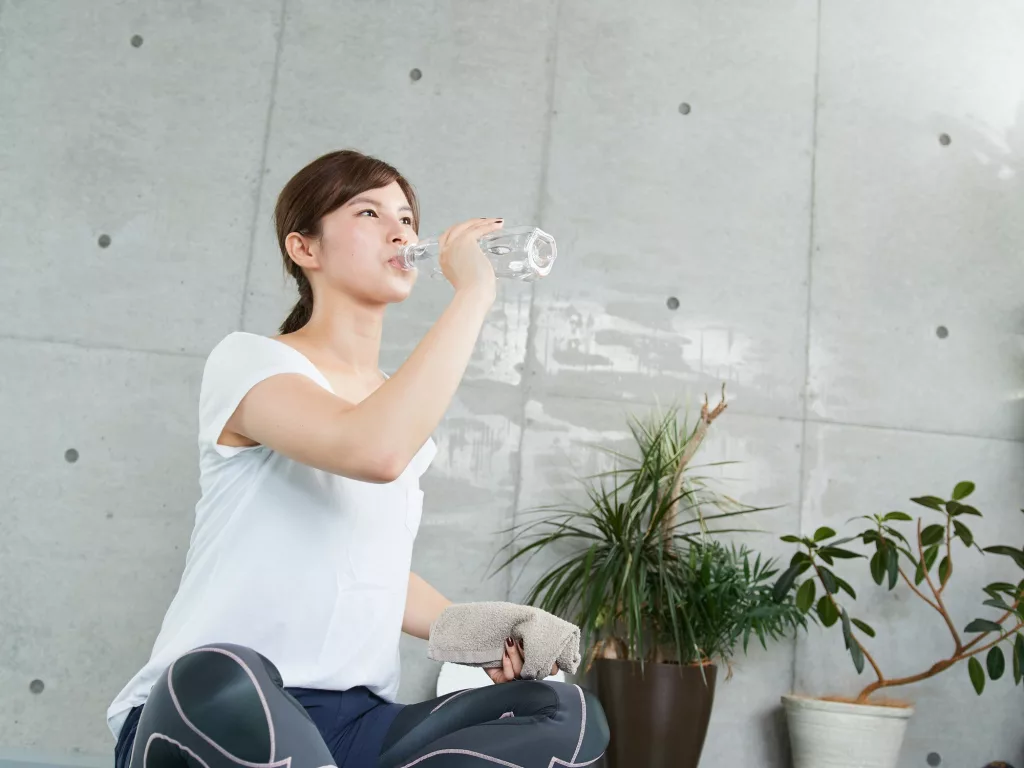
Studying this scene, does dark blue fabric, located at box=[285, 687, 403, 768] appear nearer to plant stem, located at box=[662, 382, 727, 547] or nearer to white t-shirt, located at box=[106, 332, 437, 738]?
white t-shirt, located at box=[106, 332, 437, 738]

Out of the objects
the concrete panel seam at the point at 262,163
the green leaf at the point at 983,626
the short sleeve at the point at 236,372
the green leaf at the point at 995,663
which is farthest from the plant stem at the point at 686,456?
the short sleeve at the point at 236,372

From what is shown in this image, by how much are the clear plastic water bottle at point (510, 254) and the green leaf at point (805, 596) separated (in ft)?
5.92

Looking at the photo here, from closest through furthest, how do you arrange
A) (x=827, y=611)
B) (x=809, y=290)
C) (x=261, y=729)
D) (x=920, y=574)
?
(x=261, y=729)
(x=827, y=611)
(x=920, y=574)
(x=809, y=290)

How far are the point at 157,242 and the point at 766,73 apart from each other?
2481 mm

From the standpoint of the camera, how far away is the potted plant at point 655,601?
3.07m

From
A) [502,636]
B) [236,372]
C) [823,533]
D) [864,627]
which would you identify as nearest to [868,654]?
[864,627]

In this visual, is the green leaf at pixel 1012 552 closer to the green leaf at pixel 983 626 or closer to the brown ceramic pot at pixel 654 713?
the green leaf at pixel 983 626

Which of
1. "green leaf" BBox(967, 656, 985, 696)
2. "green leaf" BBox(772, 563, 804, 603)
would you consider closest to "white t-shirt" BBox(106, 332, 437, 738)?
"green leaf" BBox(772, 563, 804, 603)

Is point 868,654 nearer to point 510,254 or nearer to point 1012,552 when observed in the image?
point 1012,552

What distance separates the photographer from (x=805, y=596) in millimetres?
3297

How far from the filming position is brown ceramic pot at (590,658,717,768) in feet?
10.00

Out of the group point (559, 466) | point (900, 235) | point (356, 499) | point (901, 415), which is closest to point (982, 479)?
point (901, 415)

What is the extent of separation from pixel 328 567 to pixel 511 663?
10.6 inches

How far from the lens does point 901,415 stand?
3.92m
